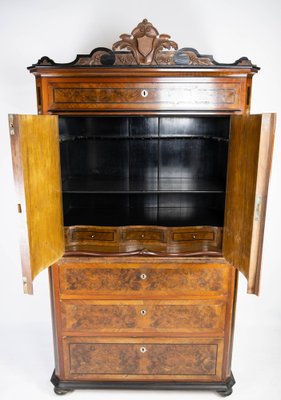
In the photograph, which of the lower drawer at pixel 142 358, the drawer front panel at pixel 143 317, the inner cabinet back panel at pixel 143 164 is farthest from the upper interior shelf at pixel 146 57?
the lower drawer at pixel 142 358

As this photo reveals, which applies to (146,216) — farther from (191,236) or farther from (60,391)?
(60,391)

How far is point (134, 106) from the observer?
5.39 feet

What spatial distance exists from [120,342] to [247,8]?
2.11 m

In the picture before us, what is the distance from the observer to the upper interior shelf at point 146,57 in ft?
5.19

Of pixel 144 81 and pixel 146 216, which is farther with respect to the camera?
pixel 146 216

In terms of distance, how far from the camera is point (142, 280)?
5.96 feet

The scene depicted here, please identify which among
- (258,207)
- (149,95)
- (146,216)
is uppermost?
(149,95)

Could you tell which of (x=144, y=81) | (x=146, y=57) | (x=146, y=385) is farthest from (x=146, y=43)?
(x=146, y=385)

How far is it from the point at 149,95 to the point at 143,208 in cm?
80

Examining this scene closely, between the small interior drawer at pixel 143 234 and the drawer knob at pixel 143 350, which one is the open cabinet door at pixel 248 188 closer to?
the small interior drawer at pixel 143 234

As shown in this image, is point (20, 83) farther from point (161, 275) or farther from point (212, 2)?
point (161, 275)

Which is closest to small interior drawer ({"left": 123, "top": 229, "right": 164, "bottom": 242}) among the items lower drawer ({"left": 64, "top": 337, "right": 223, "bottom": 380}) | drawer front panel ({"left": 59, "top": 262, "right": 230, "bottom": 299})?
drawer front panel ({"left": 59, "top": 262, "right": 230, "bottom": 299})

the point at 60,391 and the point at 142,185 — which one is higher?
the point at 142,185

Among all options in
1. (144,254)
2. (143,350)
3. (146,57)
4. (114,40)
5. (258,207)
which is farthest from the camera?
(114,40)
